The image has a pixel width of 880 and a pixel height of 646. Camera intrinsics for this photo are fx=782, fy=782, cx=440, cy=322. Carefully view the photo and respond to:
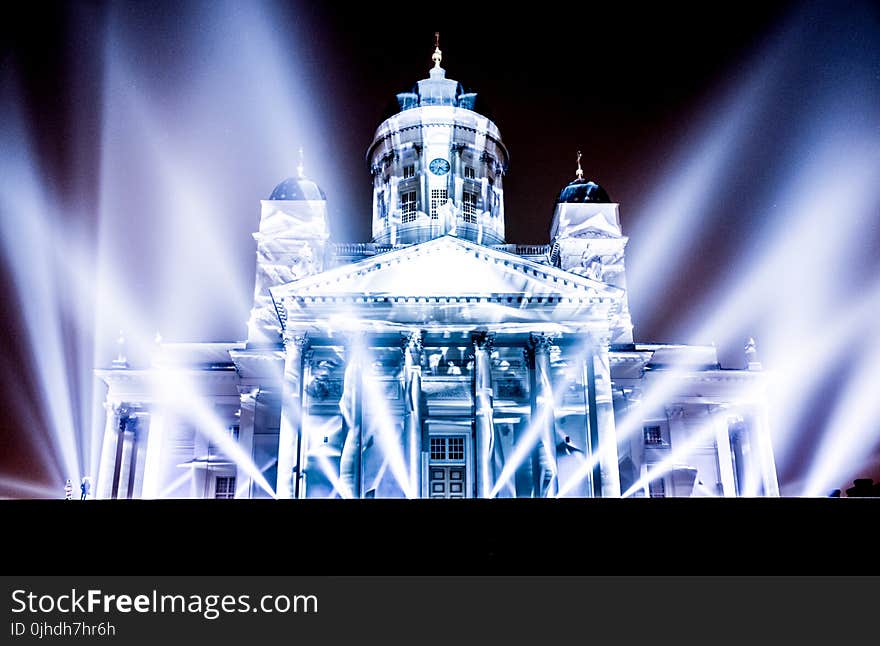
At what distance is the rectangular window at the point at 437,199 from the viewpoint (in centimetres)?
4031

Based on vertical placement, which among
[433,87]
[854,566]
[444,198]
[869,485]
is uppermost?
[433,87]

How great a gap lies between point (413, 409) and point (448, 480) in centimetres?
375

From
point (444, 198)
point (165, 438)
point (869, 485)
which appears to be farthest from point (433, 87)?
point (869, 485)

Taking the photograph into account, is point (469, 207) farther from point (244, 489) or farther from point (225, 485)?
point (244, 489)

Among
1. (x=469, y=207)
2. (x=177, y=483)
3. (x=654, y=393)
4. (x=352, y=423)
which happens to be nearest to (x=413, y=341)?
(x=352, y=423)

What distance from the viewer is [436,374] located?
1176 inches

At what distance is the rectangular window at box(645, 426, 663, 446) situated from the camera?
34906 millimetres

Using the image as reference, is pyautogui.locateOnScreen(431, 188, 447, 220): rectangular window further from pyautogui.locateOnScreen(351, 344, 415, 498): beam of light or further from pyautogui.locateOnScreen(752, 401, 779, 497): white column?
pyautogui.locateOnScreen(752, 401, 779, 497): white column

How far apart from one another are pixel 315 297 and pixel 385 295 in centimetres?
247

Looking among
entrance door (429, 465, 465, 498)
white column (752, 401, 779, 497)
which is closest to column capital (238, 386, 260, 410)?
entrance door (429, 465, 465, 498)

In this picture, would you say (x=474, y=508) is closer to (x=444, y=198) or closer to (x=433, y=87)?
(x=444, y=198)

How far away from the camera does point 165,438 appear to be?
112 feet

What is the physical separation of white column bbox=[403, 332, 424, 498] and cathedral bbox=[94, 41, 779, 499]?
75 mm

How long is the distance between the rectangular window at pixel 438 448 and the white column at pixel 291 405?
17.4 feet
